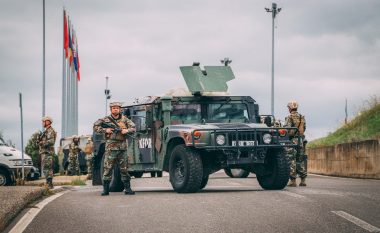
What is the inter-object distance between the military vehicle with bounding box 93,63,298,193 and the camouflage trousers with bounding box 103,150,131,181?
87cm

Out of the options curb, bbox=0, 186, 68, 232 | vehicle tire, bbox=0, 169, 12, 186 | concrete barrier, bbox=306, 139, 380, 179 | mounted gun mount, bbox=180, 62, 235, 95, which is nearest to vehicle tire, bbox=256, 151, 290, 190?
mounted gun mount, bbox=180, 62, 235, 95

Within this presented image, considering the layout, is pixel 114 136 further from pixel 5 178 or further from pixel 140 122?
pixel 5 178

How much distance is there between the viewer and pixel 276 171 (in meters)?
15.1

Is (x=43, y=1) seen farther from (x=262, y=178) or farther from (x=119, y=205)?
(x=119, y=205)

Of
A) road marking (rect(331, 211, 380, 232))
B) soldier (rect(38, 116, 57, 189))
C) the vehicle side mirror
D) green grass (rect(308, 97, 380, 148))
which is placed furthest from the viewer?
green grass (rect(308, 97, 380, 148))

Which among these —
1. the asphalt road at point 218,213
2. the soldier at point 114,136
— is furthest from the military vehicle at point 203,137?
the asphalt road at point 218,213

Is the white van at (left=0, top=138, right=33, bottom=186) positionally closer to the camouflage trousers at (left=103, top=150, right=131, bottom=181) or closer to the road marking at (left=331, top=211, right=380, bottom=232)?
the camouflage trousers at (left=103, top=150, right=131, bottom=181)

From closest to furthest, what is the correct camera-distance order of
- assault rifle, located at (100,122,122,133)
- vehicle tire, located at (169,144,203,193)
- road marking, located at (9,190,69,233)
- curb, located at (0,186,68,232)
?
road marking, located at (9,190,69,233) < curb, located at (0,186,68,232) < vehicle tire, located at (169,144,203,193) < assault rifle, located at (100,122,122,133)

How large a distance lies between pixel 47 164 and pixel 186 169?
5150 millimetres

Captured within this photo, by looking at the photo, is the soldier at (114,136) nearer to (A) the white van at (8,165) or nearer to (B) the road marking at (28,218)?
(B) the road marking at (28,218)

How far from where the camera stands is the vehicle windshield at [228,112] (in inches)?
627

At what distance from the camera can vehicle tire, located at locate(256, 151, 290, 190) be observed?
15.0 metres

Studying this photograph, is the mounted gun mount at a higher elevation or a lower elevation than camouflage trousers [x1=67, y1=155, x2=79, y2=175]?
higher

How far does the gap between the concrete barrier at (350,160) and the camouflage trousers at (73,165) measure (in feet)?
38.4
